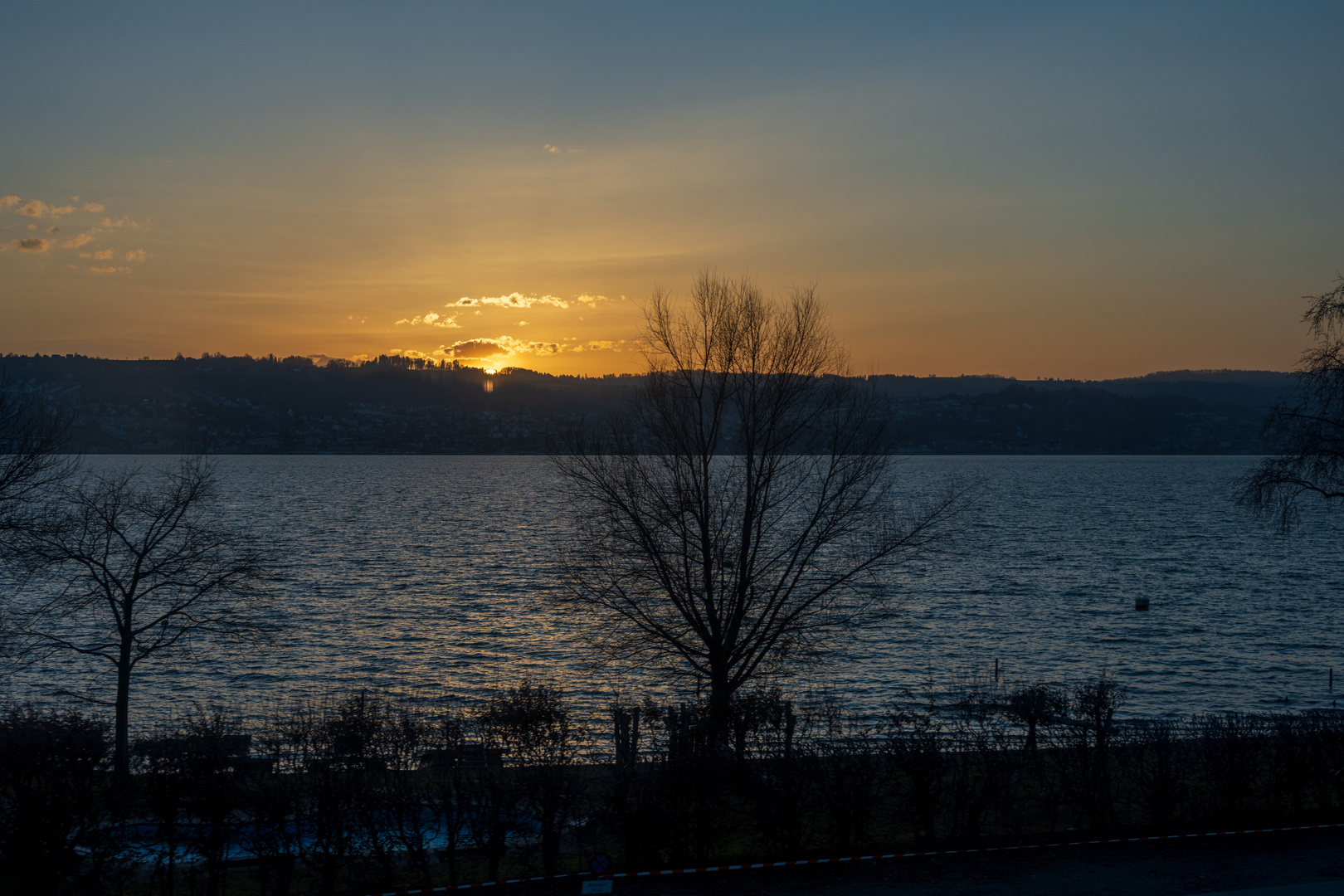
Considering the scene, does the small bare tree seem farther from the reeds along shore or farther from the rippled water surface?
the rippled water surface

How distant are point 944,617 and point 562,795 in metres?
38.0

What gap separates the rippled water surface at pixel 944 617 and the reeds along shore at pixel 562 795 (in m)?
9.32

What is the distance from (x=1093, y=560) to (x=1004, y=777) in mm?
64722

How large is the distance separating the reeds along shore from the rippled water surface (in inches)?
367

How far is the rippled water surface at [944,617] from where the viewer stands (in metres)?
33.6

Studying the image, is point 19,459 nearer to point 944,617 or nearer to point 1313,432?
point 1313,432

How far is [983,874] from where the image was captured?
36.5 feet

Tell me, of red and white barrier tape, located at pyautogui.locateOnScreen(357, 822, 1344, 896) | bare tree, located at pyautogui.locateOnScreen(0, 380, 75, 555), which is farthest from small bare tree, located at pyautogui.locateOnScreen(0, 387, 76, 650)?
red and white barrier tape, located at pyautogui.locateOnScreen(357, 822, 1344, 896)

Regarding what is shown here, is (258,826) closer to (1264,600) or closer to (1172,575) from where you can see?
(1264,600)

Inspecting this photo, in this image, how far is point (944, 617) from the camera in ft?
152

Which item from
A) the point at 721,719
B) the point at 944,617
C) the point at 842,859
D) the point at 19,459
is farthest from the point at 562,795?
the point at 944,617

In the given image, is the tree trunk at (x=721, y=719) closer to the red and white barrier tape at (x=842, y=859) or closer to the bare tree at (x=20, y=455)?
Result: the red and white barrier tape at (x=842, y=859)

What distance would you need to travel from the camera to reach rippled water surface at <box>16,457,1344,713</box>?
33.6m

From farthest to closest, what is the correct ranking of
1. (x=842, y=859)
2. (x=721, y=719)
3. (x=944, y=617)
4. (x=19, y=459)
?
(x=944, y=617) < (x=19, y=459) < (x=721, y=719) < (x=842, y=859)
